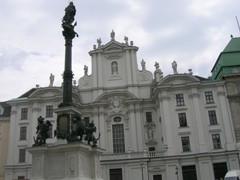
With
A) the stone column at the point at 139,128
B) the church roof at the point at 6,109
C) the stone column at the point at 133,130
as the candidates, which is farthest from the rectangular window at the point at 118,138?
the church roof at the point at 6,109

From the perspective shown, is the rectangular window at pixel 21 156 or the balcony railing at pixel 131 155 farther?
the rectangular window at pixel 21 156

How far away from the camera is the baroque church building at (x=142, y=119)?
3897cm

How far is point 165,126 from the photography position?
4031 centimetres

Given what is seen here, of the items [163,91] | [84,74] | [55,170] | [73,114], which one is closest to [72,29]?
[73,114]

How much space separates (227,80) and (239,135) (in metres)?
7.60

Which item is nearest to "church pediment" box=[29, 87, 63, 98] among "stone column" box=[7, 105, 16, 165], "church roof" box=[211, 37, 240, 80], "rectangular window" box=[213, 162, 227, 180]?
"stone column" box=[7, 105, 16, 165]

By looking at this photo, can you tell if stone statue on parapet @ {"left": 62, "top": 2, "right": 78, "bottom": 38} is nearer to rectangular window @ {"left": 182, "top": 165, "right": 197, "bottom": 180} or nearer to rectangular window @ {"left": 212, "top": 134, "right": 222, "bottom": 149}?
rectangular window @ {"left": 182, "top": 165, "right": 197, "bottom": 180}

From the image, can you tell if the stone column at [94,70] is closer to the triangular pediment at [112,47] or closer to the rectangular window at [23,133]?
the triangular pediment at [112,47]

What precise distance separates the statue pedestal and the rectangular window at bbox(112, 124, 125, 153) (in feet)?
82.6

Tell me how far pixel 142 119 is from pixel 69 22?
84.4 feet

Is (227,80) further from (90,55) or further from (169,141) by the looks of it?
(90,55)

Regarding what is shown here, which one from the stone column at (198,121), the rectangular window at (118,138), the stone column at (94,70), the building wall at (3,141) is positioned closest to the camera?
the stone column at (198,121)

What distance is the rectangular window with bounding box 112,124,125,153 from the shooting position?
42250 millimetres

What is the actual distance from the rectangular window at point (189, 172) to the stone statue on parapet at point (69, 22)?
84.2 ft
